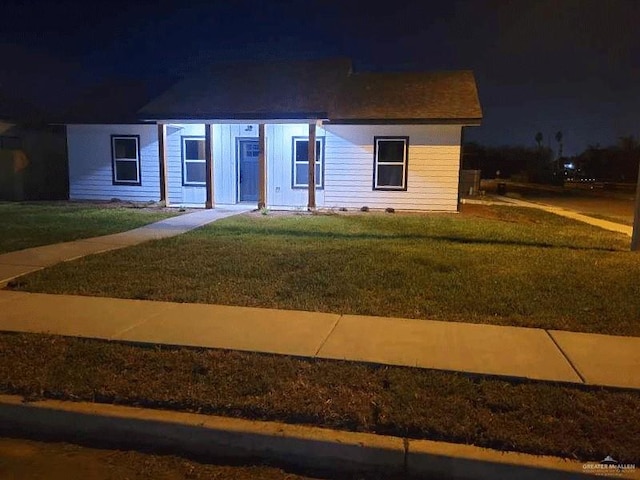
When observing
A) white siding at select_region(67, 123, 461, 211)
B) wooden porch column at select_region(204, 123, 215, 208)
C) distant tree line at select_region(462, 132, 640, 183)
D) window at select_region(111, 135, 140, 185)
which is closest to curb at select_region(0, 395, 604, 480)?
wooden porch column at select_region(204, 123, 215, 208)

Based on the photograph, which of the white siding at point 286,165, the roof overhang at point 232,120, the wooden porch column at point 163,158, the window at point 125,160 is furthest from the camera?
the window at point 125,160

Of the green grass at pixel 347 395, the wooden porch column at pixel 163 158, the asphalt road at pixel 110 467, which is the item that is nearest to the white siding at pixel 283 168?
the wooden porch column at pixel 163 158

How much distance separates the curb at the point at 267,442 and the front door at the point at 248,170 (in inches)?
587

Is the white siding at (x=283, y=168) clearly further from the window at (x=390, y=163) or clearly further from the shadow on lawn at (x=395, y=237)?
the shadow on lawn at (x=395, y=237)

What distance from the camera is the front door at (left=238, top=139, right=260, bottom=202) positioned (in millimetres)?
18500

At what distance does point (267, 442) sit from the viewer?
3.71m

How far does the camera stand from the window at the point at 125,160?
1917cm

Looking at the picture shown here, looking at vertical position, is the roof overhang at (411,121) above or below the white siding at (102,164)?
above

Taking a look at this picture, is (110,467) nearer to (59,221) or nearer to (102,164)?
(59,221)

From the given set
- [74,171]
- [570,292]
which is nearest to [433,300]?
[570,292]

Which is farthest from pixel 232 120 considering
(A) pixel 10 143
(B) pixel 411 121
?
(A) pixel 10 143

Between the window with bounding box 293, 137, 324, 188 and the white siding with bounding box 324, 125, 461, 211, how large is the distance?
8.9 inches

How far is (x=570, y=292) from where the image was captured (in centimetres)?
729

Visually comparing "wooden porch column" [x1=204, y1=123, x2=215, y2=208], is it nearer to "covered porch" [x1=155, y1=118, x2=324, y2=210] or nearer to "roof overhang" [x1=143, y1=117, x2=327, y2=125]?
"covered porch" [x1=155, y1=118, x2=324, y2=210]
